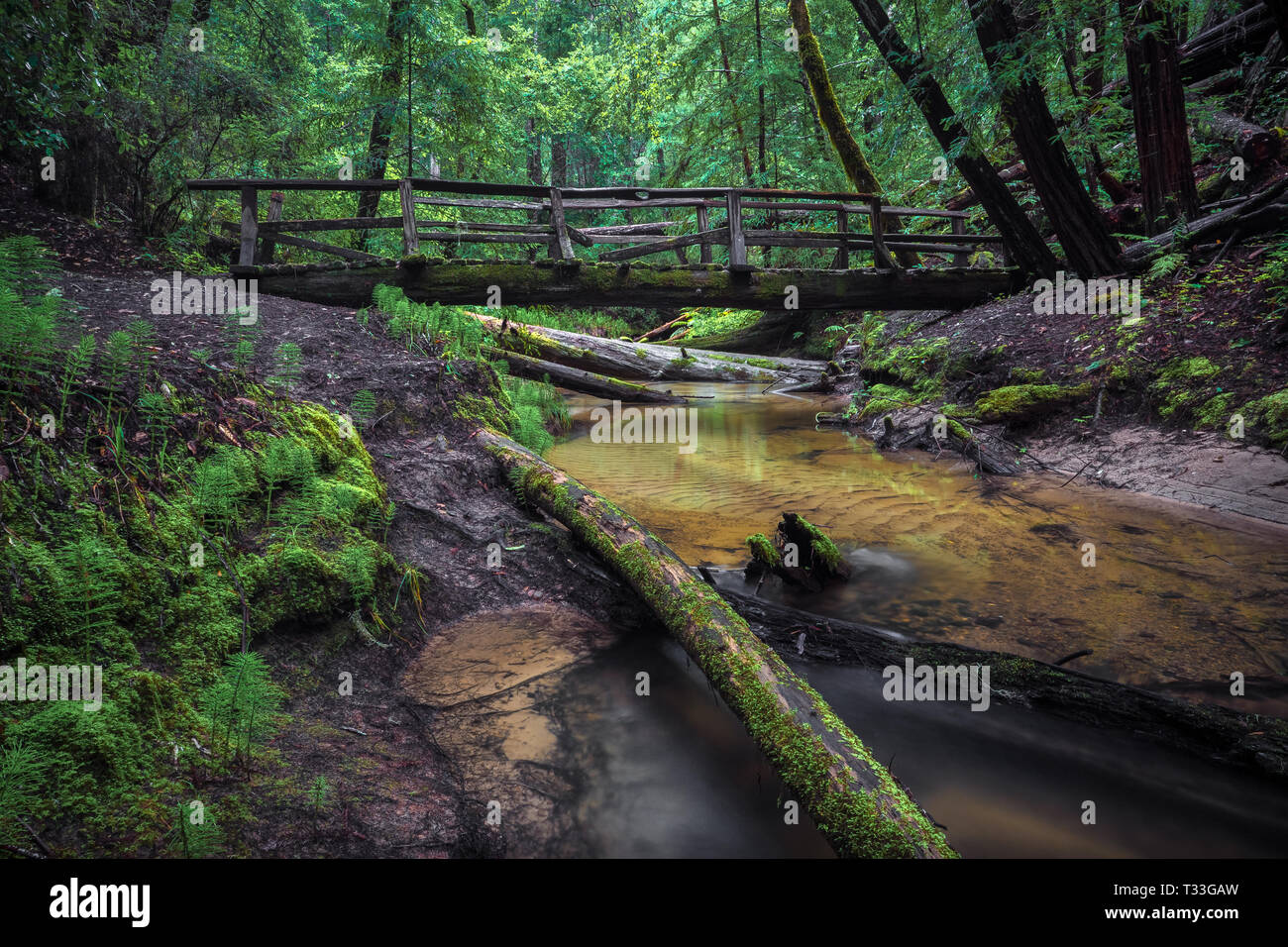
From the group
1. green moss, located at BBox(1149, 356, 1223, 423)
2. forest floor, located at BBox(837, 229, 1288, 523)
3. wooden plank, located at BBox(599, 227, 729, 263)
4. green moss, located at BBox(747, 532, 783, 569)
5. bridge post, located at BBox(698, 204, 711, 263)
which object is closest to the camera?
green moss, located at BBox(747, 532, 783, 569)

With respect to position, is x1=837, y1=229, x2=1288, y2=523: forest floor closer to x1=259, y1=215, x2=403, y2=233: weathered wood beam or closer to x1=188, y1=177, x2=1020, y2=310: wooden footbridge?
x1=188, y1=177, x2=1020, y2=310: wooden footbridge

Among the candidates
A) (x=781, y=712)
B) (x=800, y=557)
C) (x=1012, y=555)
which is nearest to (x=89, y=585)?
(x=781, y=712)

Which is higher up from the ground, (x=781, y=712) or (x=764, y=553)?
(x=764, y=553)

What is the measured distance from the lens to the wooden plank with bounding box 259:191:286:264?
873 cm

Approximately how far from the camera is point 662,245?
1009 cm

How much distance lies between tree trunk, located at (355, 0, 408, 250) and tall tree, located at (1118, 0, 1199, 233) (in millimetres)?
11362

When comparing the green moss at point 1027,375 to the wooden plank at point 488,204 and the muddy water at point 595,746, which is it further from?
the wooden plank at point 488,204

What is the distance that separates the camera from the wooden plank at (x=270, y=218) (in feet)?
28.6

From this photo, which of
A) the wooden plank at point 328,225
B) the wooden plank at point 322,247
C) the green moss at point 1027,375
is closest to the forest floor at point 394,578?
the wooden plank at point 322,247

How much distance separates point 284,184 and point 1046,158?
10.8 meters

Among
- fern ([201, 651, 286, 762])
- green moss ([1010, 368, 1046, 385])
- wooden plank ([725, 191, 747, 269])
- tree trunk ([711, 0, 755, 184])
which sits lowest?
fern ([201, 651, 286, 762])

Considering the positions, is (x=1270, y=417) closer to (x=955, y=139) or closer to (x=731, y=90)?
(x=955, y=139)

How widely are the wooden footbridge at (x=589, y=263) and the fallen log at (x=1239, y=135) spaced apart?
131 inches

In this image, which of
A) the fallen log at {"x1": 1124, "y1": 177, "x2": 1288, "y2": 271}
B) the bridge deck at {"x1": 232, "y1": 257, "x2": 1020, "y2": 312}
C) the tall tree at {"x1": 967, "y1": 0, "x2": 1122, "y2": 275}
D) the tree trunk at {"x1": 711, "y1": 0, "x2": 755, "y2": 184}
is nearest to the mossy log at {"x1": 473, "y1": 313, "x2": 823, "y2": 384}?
the bridge deck at {"x1": 232, "y1": 257, "x2": 1020, "y2": 312}
